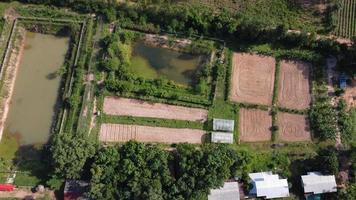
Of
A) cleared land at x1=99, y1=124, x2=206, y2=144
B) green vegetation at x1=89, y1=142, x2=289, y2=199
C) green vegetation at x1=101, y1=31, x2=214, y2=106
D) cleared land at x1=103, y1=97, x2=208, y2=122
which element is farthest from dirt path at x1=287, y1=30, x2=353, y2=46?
green vegetation at x1=89, y1=142, x2=289, y2=199

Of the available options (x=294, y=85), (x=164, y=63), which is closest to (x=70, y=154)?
(x=164, y=63)

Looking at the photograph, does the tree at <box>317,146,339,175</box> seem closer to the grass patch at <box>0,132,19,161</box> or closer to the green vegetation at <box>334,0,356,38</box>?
the green vegetation at <box>334,0,356,38</box>

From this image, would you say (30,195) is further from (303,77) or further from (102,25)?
(303,77)

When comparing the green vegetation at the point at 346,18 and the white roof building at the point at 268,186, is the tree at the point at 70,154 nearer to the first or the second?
the white roof building at the point at 268,186

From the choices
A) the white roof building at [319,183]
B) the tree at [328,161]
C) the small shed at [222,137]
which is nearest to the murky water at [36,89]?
the small shed at [222,137]

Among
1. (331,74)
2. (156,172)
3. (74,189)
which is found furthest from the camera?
(331,74)

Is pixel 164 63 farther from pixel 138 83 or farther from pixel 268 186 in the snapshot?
pixel 268 186

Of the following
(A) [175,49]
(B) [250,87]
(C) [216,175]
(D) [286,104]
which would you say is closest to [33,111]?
(A) [175,49]
